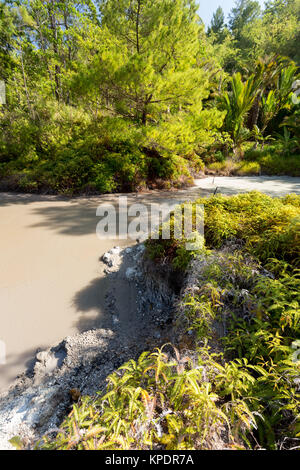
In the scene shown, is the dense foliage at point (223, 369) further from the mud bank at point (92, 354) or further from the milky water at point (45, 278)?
the milky water at point (45, 278)

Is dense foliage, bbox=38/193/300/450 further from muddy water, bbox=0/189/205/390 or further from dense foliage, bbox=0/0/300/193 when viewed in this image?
dense foliage, bbox=0/0/300/193

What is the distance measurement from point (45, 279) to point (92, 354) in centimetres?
157

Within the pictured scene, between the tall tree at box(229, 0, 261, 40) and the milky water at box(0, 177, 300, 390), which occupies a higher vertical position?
the tall tree at box(229, 0, 261, 40)

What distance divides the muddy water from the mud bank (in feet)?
0.60

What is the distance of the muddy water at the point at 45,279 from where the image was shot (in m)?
2.30

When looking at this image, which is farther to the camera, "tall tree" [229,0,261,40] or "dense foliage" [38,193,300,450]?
"tall tree" [229,0,261,40]

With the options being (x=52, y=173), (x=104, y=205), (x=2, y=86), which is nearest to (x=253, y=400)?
(x=104, y=205)

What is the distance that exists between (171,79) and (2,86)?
9.19 m

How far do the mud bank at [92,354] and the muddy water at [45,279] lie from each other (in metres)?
0.18

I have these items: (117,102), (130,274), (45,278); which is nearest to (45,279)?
(45,278)

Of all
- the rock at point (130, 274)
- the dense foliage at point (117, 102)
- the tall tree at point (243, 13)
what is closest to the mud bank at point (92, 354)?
the rock at point (130, 274)

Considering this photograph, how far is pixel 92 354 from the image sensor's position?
2088 mm

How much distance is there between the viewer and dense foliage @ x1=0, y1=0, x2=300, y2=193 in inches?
224

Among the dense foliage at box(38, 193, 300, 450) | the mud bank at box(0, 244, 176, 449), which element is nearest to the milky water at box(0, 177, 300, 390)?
the mud bank at box(0, 244, 176, 449)
